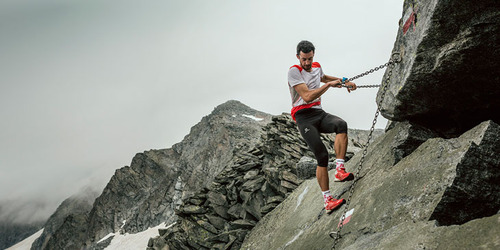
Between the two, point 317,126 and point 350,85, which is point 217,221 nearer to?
point 317,126

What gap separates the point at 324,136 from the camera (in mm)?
26125

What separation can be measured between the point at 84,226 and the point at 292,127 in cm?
11258

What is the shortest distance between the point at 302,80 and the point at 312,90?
1.64ft

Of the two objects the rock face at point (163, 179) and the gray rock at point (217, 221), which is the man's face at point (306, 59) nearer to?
the gray rock at point (217, 221)

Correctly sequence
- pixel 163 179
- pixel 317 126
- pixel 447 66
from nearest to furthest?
pixel 447 66 < pixel 317 126 < pixel 163 179

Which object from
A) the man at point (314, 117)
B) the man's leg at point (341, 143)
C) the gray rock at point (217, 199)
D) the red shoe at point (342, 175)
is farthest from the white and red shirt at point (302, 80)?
the gray rock at point (217, 199)

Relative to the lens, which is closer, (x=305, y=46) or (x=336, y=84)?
(x=336, y=84)

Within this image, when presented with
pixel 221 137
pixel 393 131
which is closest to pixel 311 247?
pixel 393 131

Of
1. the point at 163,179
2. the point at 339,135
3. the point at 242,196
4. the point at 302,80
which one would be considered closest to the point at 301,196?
the point at 339,135

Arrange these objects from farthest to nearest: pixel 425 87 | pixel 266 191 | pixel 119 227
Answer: pixel 119 227
pixel 266 191
pixel 425 87

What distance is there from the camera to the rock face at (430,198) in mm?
4668

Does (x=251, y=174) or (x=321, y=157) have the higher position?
(x=251, y=174)

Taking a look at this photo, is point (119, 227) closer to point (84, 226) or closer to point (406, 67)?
point (84, 226)

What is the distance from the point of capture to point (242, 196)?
19.4 m
